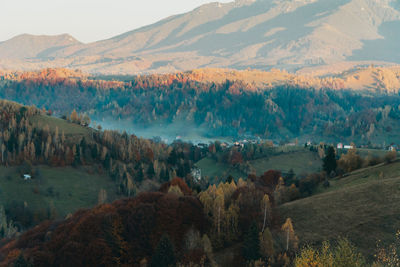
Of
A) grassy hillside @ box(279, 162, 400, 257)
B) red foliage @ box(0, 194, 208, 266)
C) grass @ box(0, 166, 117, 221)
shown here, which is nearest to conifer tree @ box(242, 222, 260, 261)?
grassy hillside @ box(279, 162, 400, 257)

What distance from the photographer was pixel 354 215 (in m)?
72.0

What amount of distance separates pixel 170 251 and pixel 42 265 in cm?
2125

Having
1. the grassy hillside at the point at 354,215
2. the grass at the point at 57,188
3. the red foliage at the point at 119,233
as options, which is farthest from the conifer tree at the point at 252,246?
the grass at the point at 57,188

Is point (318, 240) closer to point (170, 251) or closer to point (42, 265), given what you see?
point (170, 251)

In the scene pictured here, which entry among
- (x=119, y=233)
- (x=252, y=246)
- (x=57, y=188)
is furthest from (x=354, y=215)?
(x=57, y=188)

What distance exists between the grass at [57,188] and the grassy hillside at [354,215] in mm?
97812

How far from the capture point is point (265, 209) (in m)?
76.1

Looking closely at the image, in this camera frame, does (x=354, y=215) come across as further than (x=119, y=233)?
No

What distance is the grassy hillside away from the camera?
215ft

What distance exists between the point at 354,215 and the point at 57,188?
415 feet

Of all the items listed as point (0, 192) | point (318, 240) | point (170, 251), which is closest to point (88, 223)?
point (170, 251)

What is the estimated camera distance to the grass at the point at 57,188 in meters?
157

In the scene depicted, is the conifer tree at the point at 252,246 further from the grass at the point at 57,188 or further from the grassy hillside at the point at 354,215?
the grass at the point at 57,188

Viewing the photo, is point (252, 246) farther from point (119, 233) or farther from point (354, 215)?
point (119, 233)
